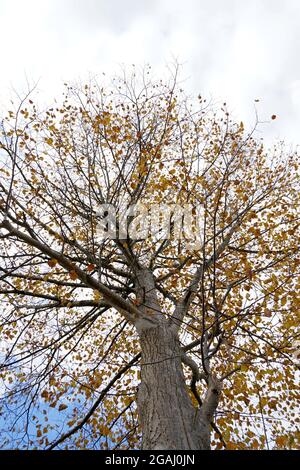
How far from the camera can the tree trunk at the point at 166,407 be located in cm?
260

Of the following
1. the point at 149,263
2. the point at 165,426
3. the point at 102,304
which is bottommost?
the point at 165,426

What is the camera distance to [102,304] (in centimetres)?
485

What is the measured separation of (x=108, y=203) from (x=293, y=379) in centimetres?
424

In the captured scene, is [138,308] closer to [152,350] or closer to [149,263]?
[152,350]

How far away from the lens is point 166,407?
2848mm

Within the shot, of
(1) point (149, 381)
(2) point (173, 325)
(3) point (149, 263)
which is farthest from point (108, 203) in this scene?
(1) point (149, 381)

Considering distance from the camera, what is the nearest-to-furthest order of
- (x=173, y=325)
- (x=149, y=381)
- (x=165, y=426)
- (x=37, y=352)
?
(x=165, y=426) < (x=149, y=381) < (x=173, y=325) < (x=37, y=352)

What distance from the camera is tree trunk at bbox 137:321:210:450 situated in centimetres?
260

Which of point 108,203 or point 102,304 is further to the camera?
point 108,203

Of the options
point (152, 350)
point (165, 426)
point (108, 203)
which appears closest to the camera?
point (165, 426)

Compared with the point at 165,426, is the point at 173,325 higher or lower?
higher
